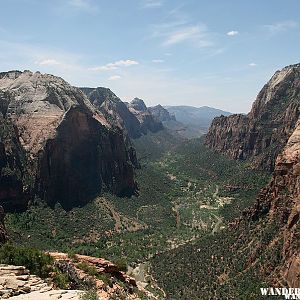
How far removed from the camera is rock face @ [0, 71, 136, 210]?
456 ft

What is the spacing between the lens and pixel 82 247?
4673 inches

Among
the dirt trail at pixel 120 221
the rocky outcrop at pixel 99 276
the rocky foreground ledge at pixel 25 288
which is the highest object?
the rocky foreground ledge at pixel 25 288

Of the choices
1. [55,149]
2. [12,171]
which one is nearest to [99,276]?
[12,171]

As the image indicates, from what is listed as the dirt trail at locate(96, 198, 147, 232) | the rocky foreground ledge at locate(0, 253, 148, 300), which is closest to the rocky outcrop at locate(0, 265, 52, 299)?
the rocky foreground ledge at locate(0, 253, 148, 300)

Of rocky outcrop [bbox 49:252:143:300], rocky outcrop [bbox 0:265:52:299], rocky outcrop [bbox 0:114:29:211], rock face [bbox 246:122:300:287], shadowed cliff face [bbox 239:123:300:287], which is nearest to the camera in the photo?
rocky outcrop [bbox 0:265:52:299]

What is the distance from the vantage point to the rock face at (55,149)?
139000 millimetres

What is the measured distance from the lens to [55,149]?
14925 cm

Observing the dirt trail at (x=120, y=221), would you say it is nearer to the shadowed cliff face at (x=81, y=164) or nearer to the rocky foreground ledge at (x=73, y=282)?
the shadowed cliff face at (x=81, y=164)

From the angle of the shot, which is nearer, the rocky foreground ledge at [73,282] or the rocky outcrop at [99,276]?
the rocky foreground ledge at [73,282]

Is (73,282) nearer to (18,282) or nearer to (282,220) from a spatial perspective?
(18,282)

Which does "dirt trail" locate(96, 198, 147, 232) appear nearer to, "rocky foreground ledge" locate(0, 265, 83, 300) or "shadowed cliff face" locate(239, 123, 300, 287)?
"shadowed cliff face" locate(239, 123, 300, 287)

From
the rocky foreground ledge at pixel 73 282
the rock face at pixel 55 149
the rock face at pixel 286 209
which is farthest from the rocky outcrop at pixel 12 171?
the rocky foreground ledge at pixel 73 282

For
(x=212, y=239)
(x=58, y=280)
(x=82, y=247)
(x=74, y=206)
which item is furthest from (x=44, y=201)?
(x=58, y=280)

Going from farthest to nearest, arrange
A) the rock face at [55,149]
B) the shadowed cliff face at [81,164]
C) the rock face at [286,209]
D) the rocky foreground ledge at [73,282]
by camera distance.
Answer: the shadowed cliff face at [81,164] < the rock face at [55,149] < the rock face at [286,209] < the rocky foreground ledge at [73,282]
